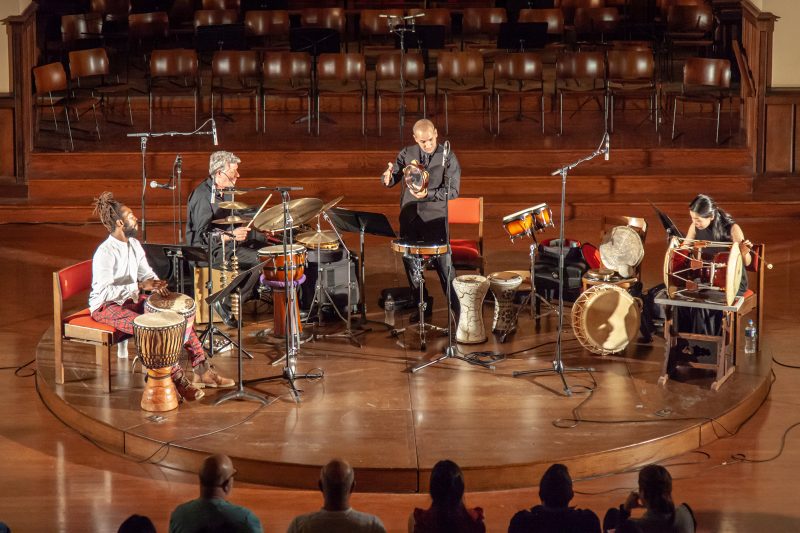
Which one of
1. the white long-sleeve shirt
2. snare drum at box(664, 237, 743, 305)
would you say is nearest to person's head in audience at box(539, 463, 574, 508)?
snare drum at box(664, 237, 743, 305)

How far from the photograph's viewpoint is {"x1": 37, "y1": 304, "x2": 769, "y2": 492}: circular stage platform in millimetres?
6082

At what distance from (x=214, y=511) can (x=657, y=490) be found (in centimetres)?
161

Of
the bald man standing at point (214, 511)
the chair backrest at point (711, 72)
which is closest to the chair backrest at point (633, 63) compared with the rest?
the chair backrest at point (711, 72)

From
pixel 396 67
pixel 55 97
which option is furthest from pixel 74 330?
pixel 55 97

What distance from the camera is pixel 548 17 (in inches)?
530

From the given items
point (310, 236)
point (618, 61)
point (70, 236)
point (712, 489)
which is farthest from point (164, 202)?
point (712, 489)

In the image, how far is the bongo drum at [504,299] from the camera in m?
7.87

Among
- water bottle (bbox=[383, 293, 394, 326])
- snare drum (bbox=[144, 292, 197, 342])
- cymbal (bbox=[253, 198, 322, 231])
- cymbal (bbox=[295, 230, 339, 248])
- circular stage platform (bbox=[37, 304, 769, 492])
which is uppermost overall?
cymbal (bbox=[253, 198, 322, 231])

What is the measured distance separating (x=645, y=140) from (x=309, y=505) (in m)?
7.66

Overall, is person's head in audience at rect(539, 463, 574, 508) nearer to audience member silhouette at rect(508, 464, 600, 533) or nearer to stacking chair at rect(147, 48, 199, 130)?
audience member silhouette at rect(508, 464, 600, 533)

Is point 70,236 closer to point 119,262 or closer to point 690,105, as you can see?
point 119,262

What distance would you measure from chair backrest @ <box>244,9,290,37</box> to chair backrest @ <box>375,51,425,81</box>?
161cm

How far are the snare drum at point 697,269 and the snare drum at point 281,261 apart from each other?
2.27 m

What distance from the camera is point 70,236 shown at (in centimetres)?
1113
